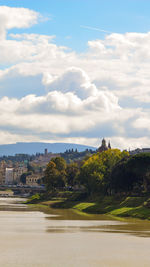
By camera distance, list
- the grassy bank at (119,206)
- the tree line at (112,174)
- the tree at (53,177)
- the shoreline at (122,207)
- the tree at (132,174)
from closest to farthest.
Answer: the shoreline at (122,207) → the grassy bank at (119,206) → the tree at (132,174) → the tree line at (112,174) → the tree at (53,177)

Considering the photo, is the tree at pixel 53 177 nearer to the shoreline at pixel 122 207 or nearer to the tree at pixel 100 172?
the tree at pixel 100 172

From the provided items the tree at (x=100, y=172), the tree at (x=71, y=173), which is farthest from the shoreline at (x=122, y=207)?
the tree at (x=71, y=173)

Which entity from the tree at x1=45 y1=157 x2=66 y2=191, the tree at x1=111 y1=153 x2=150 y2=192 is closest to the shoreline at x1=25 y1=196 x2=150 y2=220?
the tree at x1=111 y1=153 x2=150 y2=192

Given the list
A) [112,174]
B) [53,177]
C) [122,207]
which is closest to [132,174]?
[112,174]

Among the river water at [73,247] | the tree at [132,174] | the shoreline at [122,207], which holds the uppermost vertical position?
the tree at [132,174]

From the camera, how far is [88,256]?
138 ft

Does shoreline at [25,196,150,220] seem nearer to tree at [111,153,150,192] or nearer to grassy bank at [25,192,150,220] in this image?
grassy bank at [25,192,150,220]

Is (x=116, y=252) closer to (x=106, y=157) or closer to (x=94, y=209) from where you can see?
(x=94, y=209)

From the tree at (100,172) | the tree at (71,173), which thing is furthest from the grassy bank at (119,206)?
the tree at (71,173)

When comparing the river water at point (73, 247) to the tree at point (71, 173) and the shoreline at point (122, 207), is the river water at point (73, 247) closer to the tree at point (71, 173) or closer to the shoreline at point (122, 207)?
the shoreline at point (122, 207)

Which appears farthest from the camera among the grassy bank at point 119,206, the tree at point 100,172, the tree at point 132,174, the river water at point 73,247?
the tree at point 100,172

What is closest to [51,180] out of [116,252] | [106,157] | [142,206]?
[106,157]

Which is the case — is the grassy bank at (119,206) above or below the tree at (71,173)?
below

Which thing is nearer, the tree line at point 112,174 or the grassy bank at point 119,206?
the grassy bank at point 119,206
